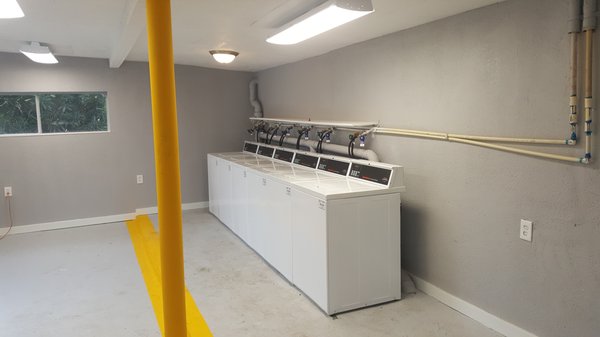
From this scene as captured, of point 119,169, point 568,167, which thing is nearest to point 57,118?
point 119,169

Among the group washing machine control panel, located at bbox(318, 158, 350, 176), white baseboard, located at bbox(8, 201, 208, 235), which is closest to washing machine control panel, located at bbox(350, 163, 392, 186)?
washing machine control panel, located at bbox(318, 158, 350, 176)

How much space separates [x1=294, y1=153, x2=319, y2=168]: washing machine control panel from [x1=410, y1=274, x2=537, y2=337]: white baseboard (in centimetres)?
144

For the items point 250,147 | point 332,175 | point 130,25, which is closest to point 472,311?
point 332,175

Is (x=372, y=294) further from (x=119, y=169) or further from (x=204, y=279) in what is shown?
(x=119, y=169)

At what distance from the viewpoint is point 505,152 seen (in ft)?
8.61

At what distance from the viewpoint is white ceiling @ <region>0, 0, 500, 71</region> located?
8.89ft

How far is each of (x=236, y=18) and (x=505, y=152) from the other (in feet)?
6.90

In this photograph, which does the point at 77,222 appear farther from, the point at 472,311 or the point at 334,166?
the point at 472,311

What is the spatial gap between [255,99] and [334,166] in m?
2.92

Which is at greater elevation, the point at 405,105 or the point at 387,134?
the point at 405,105

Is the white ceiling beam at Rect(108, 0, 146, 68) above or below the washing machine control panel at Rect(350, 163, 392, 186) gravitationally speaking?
above

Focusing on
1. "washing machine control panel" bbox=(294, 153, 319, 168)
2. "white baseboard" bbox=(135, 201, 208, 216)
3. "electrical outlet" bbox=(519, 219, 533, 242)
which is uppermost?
"washing machine control panel" bbox=(294, 153, 319, 168)

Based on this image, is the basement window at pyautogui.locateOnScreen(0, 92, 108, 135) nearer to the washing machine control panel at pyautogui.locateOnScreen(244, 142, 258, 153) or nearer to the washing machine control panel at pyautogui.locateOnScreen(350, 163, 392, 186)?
the washing machine control panel at pyautogui.locateOnScreen(244, 142, 258, 153)

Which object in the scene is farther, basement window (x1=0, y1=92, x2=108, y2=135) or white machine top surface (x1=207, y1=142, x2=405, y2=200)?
basement window (x1=0, y1=92, x2=108, y2=135)
